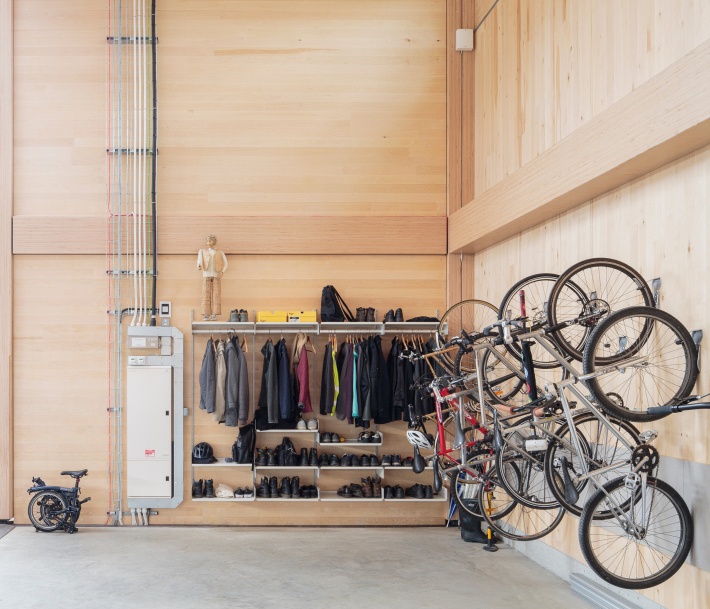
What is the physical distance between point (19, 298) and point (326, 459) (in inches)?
138

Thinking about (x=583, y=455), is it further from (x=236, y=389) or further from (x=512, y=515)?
(x=236, y=389)

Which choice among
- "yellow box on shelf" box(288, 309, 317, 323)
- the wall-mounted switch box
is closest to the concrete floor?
"yellow box on shelf" box(288, 309, 317, 323)

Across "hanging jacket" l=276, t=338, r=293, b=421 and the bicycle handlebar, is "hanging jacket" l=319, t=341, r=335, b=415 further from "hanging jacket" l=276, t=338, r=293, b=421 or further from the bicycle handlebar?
the bicycle handlebar

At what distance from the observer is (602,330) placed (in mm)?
3408

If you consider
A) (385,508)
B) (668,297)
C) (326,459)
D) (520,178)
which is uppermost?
(520,178)

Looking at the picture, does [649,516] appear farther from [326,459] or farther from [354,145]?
[354,145]

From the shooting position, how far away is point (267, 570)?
5.40m

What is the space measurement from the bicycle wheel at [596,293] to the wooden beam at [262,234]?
101 inches

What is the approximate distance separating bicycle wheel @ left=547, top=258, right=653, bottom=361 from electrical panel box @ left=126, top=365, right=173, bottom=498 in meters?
4.01

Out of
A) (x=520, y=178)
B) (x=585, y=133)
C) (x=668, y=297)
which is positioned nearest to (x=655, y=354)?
(x=668, y=297)

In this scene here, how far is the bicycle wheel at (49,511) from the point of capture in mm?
6473

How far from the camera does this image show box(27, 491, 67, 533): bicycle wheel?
647cm

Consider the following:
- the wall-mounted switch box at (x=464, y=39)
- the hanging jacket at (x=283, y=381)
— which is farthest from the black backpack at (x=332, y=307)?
the wall-mounted switch box at (x=464, y=39)

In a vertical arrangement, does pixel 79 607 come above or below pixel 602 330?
below
